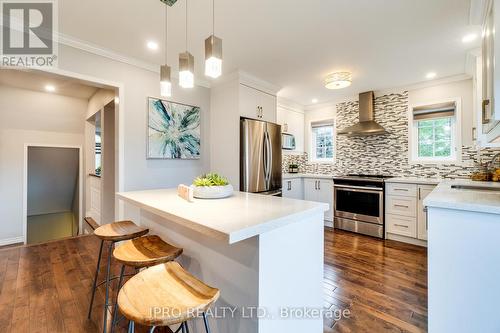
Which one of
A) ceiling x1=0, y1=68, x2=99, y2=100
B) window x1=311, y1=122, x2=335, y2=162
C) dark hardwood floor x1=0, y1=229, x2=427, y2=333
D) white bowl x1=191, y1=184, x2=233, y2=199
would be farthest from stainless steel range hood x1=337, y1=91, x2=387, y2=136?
ceiling x1=0, y1=68, x2=99, y2=100

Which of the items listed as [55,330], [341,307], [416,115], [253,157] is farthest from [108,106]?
[416,115]

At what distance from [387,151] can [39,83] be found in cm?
609

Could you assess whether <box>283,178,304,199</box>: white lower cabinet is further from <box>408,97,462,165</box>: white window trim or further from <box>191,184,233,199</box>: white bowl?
<box>191,184,233,199</box>: white bowl

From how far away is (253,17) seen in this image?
6.61ft

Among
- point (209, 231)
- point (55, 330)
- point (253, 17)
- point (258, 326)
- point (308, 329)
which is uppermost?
point (253, 17)

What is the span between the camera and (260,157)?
3422mm

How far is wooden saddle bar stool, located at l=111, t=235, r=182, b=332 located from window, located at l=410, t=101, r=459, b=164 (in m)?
4.10

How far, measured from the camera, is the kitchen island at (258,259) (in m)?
1.04

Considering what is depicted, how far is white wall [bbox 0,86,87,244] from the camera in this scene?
3645mm

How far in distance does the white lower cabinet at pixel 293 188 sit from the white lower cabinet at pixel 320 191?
0.35 ft

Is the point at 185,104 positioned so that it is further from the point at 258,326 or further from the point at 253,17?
the point at 258,326

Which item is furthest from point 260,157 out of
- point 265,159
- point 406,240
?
point 406,240

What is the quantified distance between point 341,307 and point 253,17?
2634 mm

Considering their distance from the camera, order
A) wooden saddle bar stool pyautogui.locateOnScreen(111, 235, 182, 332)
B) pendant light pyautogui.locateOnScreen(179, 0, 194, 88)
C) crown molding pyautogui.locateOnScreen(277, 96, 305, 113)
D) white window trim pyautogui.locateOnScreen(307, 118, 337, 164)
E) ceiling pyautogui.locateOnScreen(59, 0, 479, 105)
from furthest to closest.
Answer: white window trim pyautogui.locateOnScreen(307, 118, 337, 164) → crown molding pyautogui.locateOnScreen(277, 96, 305, 113) → ceiling pyautogui.locateOnScreen(59, 0, 479, 105) → pendant light pyautogui.locateOnScreen(179, 0, 194, 88) → wooden saddle bar stool pyautogui.locateOnScreen(111, 235, 182, 332)
